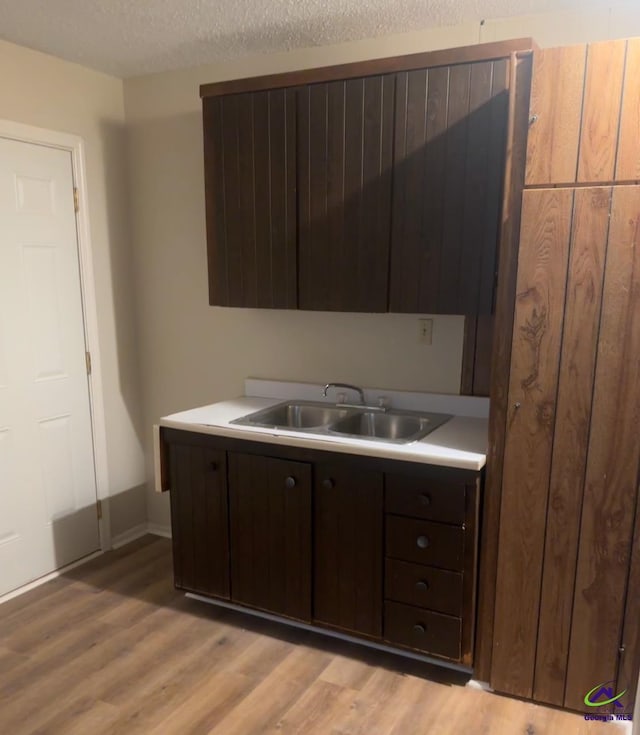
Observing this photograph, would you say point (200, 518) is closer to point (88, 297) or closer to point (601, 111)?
point (88, 297)

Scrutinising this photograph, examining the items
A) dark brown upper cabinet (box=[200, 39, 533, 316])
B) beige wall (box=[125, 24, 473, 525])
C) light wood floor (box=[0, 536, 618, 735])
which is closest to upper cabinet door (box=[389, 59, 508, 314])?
dark brown upper cabinet (box=[200, 39, 533, 316])

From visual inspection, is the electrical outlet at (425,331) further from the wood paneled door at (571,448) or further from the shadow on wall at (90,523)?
the shadow on wall at (90,523)

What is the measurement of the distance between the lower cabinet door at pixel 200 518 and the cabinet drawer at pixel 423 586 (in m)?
0.74

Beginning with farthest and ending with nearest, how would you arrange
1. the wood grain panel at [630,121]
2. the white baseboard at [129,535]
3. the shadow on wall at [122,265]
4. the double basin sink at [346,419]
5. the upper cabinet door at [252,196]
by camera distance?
the white baseboard at [129,535], the shadow on wall at [122,265], the double basin sink at [346,419], the upper cabinet door at [252,196], the wood grain panel at [630,121]

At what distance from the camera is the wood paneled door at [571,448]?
1806 mm

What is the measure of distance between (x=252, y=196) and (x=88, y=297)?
1109 mm

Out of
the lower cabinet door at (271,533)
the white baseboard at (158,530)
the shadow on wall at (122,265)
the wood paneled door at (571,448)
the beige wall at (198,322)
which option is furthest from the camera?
the white baseboard at (158,530)

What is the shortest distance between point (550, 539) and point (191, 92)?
103 inches

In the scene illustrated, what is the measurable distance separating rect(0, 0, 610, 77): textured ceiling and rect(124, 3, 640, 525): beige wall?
0.30 ft

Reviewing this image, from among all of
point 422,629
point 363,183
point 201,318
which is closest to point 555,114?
point 363,183

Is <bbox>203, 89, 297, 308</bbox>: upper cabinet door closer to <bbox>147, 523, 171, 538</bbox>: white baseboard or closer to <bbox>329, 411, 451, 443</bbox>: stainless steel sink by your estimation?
<bbox>329, 411, 451, 443</bbox>: stainless steel sink

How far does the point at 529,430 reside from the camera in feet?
6.42

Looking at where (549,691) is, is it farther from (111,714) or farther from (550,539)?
(111,714)

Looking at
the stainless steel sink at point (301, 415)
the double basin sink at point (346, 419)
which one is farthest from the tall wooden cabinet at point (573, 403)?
the stainless steel sink at point (301, 415)
